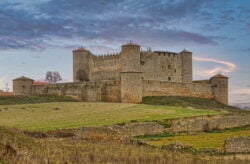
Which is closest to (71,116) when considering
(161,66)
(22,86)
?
(22,86)

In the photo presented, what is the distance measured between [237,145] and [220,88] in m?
39.3

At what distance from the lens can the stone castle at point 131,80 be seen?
45.6 m

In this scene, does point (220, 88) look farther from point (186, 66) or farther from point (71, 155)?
point (71, 155)

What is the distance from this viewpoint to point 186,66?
187 ft

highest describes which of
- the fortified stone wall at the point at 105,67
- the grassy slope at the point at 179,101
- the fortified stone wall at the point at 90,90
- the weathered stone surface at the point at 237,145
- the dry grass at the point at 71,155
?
the fortified stone wall at the point at 105,67

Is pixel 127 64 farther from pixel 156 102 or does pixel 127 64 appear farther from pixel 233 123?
pixel 233 123

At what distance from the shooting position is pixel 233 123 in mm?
32125

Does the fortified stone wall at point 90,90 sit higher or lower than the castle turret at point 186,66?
lower

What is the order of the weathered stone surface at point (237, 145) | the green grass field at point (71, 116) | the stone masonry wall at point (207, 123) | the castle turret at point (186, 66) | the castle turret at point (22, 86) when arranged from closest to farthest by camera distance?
the weathered stone surface at point (237, 145), the green grass field at point (71, 116), the stone masonry wall at point (207, 123), the castle turret at point (22, 86), the castle turret at point (186, 66)

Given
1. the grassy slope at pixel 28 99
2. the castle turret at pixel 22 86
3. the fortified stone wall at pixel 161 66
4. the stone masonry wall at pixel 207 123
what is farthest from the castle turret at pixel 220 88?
the castle turret at pixel 22 86

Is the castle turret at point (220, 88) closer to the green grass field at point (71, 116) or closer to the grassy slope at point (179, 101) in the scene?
the grassy slope at point (179, 101)

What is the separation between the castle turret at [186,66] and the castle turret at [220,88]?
3305 mm

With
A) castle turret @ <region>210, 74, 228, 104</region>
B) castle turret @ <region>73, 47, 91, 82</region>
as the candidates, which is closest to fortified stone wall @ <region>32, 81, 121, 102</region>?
castle turret @ <region>73, 47, 91, 82</region>

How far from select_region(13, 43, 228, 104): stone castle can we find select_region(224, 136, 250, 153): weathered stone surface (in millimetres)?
25433
